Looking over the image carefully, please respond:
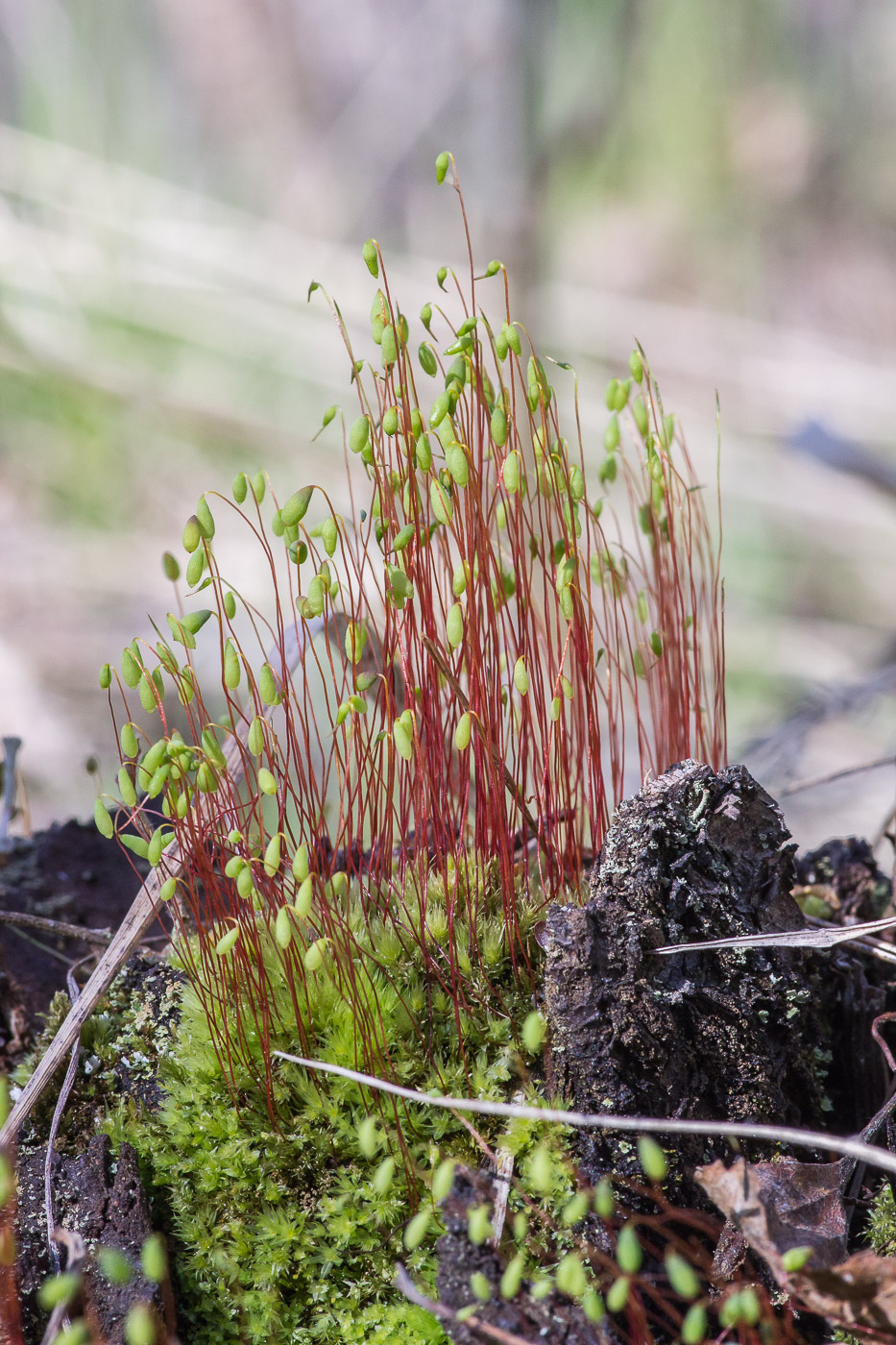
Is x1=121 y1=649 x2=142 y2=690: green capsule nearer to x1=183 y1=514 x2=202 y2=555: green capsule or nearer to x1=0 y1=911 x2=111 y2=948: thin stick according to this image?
x1=183 y1=514 x2=202 y2=555: green capsule

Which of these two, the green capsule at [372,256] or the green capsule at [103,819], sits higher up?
the green capsule at [372,256]

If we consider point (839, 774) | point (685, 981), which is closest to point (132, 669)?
point (685, 981)

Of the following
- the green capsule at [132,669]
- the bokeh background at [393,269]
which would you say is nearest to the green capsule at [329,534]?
the green capsule at [132,669]

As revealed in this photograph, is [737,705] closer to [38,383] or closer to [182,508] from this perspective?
[182,508]

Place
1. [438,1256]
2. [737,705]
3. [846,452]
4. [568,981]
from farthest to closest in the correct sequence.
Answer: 1. [737,705]
2. [846,452]
3. [568,981]
4. [438,1256]

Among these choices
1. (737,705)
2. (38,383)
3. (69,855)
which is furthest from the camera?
(38,383)

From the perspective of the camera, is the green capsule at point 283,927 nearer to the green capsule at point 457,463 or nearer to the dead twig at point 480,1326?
A: the dead twig at point 480,1326

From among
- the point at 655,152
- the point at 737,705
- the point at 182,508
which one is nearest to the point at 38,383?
the point at 182,508
